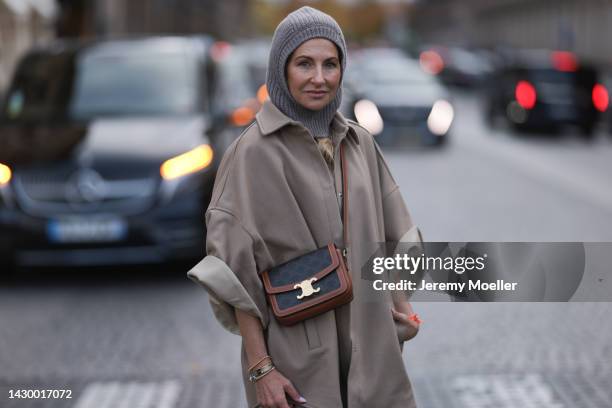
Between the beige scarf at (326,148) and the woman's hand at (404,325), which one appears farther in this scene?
the woman's hand at (404,325)

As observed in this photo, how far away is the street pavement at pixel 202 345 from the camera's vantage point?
510cm

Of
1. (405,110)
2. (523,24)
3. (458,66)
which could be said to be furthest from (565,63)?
(523,24)

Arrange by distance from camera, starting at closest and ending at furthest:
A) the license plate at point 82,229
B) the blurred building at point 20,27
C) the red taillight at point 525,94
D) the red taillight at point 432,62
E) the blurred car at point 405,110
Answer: the license plate at point 82,229 < the blurred building at point 20,27 < the blurred car at point 405,110 < the red taillight at point 525,94 < the red taillight at point 432,62

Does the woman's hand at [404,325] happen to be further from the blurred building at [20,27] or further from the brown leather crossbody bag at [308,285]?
the blurred building at [20,27]

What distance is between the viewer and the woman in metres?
2.59

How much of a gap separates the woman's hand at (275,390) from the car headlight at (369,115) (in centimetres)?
1730

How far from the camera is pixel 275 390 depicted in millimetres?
2588

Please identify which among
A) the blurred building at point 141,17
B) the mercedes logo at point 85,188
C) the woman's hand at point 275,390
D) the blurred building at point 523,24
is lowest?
the blurred building at point 523,24

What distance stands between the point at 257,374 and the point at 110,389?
2.77 m

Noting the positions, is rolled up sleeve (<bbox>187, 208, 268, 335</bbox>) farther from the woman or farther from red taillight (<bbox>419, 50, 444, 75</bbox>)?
red taillight (<bbox>419, 50, 444, 75</bbox>)

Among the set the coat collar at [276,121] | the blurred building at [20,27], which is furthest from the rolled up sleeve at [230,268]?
the blurred building at [20,27]

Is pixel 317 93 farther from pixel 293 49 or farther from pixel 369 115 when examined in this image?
pixel 369 115

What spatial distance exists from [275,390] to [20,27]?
19007mm

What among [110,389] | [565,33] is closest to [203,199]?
[110,389]
